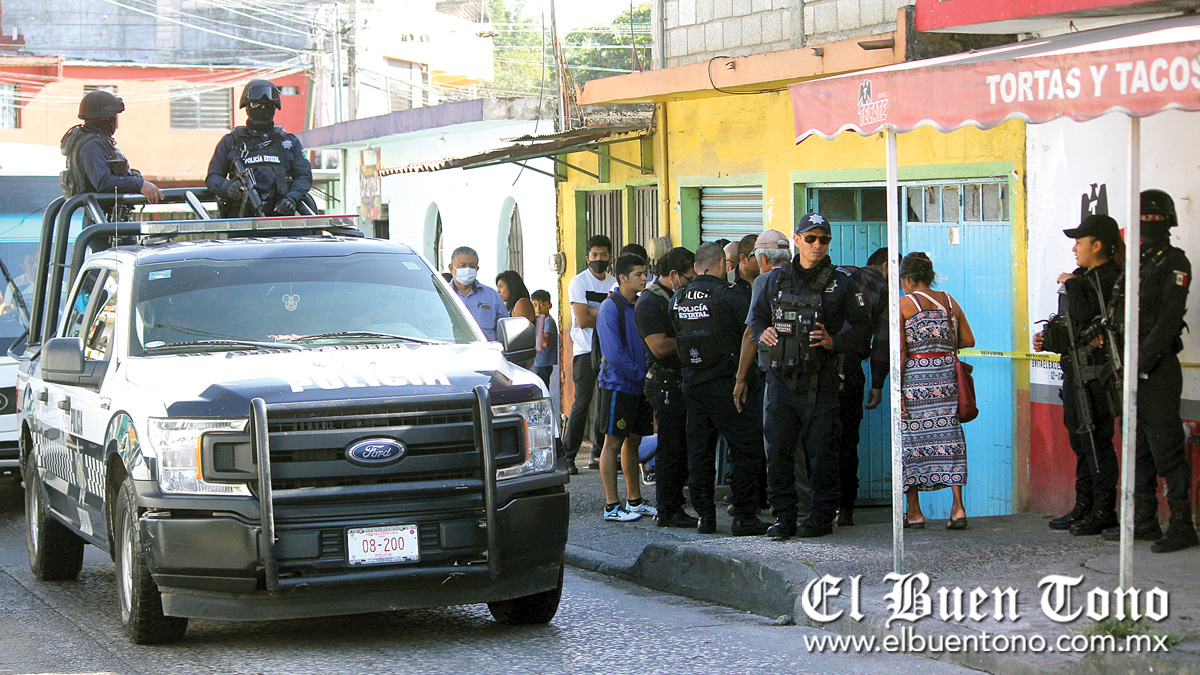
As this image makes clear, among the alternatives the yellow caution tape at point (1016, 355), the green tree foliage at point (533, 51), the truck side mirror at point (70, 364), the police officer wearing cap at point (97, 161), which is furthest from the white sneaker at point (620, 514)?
the green tree foliage at point (533, 51)

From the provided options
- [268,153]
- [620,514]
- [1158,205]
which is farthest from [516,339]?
[268,153]

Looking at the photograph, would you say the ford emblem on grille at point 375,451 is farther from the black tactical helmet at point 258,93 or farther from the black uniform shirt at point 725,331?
the black tactical helmet at point 258,93

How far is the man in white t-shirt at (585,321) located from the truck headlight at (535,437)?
14.8 feet

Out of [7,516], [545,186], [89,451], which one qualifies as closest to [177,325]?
[89,451]

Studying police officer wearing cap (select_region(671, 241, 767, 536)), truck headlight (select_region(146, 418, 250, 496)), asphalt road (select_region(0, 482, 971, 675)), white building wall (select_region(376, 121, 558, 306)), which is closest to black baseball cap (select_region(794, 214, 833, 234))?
police officer wearing cap (select_region(671, 241, 767, 536))

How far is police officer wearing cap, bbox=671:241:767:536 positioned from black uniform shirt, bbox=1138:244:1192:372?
2.46 meters

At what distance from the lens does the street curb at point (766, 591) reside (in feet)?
18.3

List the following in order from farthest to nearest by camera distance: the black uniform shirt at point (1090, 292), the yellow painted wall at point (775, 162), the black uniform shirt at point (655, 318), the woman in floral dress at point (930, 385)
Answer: the yellow painted wall at point (775, 162), the black uniform shirt at point (655, 318), the woman in floral dress at point (930, 385), the black uniform shirt at point (1090, 292)

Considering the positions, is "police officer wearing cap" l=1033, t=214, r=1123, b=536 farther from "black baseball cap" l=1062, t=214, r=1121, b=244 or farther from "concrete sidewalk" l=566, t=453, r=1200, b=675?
"concrete sidewalk" l=566, t=453, r=1200, b=675

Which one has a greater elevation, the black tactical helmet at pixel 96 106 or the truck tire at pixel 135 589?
the black tactical helmet at pixel 96 106

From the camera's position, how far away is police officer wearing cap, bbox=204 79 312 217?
9.98 m

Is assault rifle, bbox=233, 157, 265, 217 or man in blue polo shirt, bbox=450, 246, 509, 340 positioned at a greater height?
assault rifle, bbox=233, 157, 265, 217

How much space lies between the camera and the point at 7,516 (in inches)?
451

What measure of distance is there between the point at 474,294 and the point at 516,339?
4.47 meters
